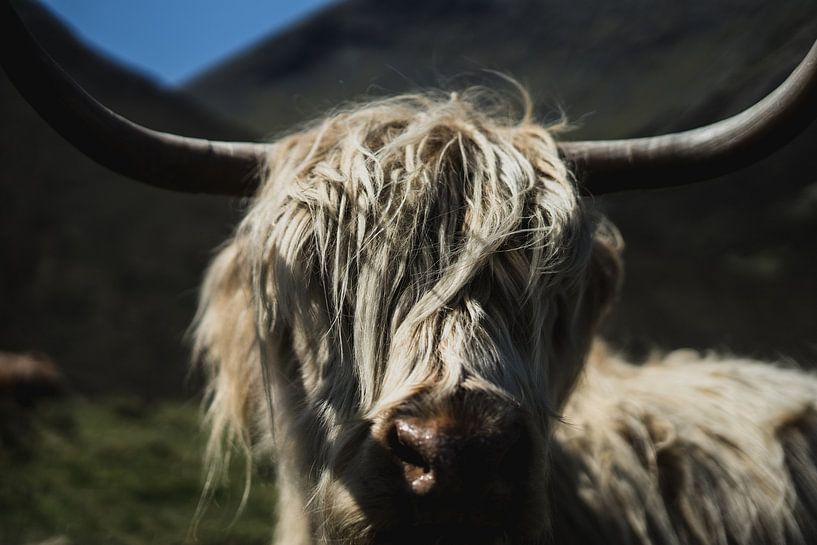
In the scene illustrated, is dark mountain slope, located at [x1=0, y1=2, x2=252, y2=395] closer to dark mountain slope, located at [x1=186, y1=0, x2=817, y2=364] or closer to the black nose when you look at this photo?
dark mountain slope, located at [x1=186, y1=0, x2=817, y2=364]

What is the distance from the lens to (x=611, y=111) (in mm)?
7465

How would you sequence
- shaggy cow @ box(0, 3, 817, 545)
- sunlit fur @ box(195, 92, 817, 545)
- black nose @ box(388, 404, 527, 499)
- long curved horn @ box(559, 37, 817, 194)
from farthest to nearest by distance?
1. long curved horn @ box(559, 37, 817, 194)
2. sunlit fur @ box(195, 92, 817, 545)
3. shaggy cow @ box(0, 3, 817, 545)
4. black nose @ box(388, 404, 527, 499)

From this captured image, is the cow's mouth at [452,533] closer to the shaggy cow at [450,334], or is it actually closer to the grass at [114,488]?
the shaggy cow at [450,334]

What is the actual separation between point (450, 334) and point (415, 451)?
1.41 feet

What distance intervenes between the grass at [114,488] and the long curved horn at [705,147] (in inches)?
99.9

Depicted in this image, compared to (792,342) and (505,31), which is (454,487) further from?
(505,31)

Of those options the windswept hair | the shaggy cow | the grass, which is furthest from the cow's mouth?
the grass

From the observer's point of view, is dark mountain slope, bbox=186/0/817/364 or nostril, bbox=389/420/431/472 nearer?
nostril, bbox=389/420/431/472

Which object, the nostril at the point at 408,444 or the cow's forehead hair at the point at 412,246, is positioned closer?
the nostril at the point at 408,444

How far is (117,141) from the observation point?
252cm

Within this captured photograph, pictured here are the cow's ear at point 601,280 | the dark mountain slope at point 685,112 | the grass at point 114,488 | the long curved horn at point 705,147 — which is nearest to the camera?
the long curved horn at point 705,147

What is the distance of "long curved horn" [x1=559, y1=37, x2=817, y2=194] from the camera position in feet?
7.94

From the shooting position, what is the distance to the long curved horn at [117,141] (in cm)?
228

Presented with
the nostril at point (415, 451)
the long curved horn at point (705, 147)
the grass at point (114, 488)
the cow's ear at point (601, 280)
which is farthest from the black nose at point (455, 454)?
the grass at point (114, 488)
